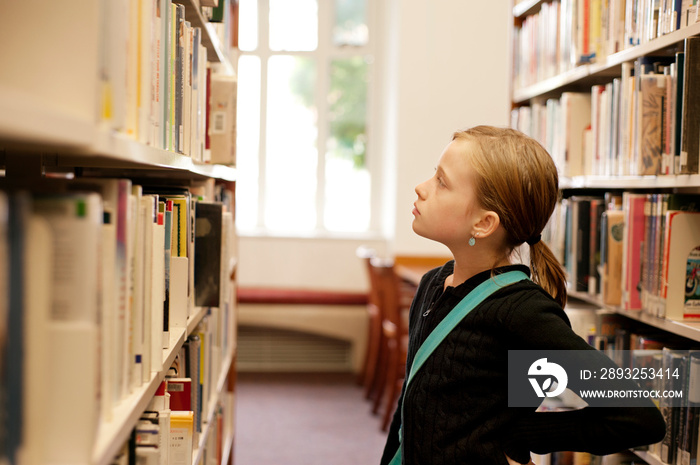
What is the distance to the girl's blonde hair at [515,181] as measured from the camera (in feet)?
4.31

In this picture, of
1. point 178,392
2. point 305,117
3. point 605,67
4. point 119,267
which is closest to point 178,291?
point 178,392

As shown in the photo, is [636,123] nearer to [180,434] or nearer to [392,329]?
[180,434]

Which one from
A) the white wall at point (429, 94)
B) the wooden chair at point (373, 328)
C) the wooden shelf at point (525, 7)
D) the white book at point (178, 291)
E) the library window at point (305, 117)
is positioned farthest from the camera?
the library window at point (305, 117)

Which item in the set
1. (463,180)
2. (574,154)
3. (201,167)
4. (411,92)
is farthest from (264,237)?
(463,180)

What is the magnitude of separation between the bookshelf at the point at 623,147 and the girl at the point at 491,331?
0.49 meters

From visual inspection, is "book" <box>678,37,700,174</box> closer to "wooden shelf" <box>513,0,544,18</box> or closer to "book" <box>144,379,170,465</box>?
"wooden shelf" <box>513,0,544,18</box>

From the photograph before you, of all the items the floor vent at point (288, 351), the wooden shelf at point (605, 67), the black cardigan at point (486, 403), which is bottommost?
the floor vent at point (288, 351)

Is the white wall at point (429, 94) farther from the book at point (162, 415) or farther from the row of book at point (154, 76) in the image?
the book at point (162, 415)

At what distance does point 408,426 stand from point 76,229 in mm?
796

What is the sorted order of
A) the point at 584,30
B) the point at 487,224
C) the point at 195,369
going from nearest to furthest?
the point at 487,224
the point at 195,369
the point at 584,30

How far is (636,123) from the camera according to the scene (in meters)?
1.85

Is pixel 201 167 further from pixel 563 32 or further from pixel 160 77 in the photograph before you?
pixel 563 32

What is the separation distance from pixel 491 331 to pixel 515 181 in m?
0.28

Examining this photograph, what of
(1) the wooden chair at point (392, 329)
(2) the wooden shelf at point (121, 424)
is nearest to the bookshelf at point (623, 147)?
(2) the wooden shelf at point (121, 424)
